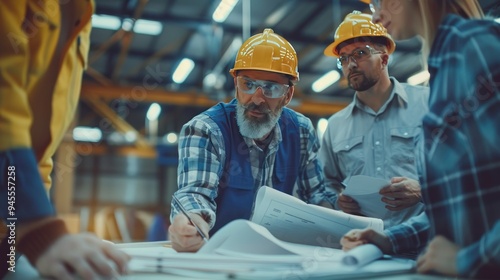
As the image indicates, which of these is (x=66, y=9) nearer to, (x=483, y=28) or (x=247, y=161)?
(x=483, y=28)

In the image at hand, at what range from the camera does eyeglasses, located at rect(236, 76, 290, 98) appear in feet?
5.22

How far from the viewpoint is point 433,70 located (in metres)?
Result: 0.89

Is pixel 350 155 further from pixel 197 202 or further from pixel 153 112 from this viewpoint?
pixel 153 112

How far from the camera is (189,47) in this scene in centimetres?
781

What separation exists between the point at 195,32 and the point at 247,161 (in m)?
5.96

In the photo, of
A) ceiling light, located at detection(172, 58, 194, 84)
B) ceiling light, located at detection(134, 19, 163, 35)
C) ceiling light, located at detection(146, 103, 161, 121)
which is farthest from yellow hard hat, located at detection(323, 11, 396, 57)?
ceiling light, located at detection(146, 103, 161, 121)

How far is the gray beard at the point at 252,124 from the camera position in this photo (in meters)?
1.68

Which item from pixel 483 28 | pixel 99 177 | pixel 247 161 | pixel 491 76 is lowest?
pixel 99 177

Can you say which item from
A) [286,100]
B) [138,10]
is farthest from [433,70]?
[138,10]

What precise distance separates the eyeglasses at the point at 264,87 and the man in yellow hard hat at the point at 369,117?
0.39 meters

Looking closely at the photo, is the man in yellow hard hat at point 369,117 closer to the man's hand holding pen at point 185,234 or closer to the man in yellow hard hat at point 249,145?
the man in yellow hard hat at point 249,145

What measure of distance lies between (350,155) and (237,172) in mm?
627

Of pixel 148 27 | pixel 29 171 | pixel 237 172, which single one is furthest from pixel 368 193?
pixel 148 27

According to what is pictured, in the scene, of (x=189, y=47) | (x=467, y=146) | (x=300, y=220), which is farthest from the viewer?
(x=189, y=47)
